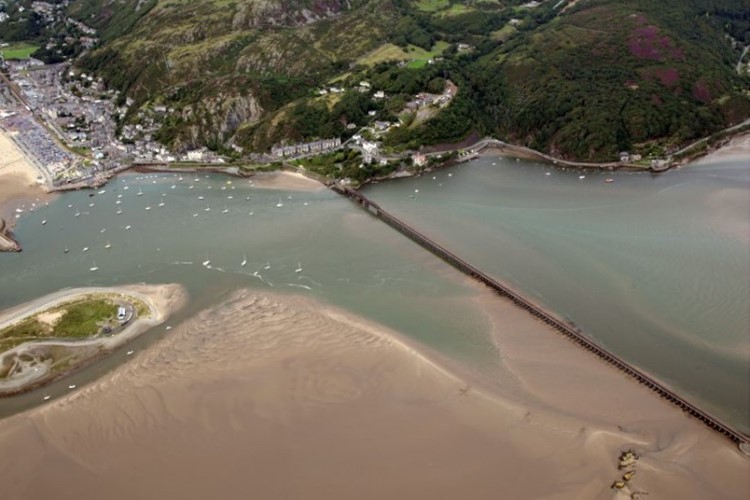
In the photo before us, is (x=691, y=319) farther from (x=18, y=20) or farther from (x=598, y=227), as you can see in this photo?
(x=18, y=20)

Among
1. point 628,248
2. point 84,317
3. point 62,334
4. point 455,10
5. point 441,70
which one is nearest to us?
point 62,334

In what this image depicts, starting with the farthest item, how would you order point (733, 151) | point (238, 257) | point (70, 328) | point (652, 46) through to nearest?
point (652, 46) → point (733, 151) → point (238, 257) → point (70, 328)

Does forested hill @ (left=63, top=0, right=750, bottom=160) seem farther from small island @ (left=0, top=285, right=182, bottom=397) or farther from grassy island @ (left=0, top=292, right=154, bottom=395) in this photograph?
grassy island @ (left=0, top=292, right=154, bottom=395)

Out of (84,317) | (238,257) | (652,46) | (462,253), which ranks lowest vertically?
(84,317)

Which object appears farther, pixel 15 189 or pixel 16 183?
pixel 16 183

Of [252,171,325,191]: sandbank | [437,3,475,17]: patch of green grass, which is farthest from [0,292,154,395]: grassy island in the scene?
[437,3,475,17]: patch of green grass

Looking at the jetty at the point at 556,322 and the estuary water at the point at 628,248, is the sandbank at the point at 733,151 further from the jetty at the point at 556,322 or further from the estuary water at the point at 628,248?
the jetty at the point at 556,322

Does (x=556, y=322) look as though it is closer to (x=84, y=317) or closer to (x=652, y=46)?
(x=84, y=317)

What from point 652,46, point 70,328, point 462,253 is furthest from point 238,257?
point 652,46

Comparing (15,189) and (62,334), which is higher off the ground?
(15,189)
